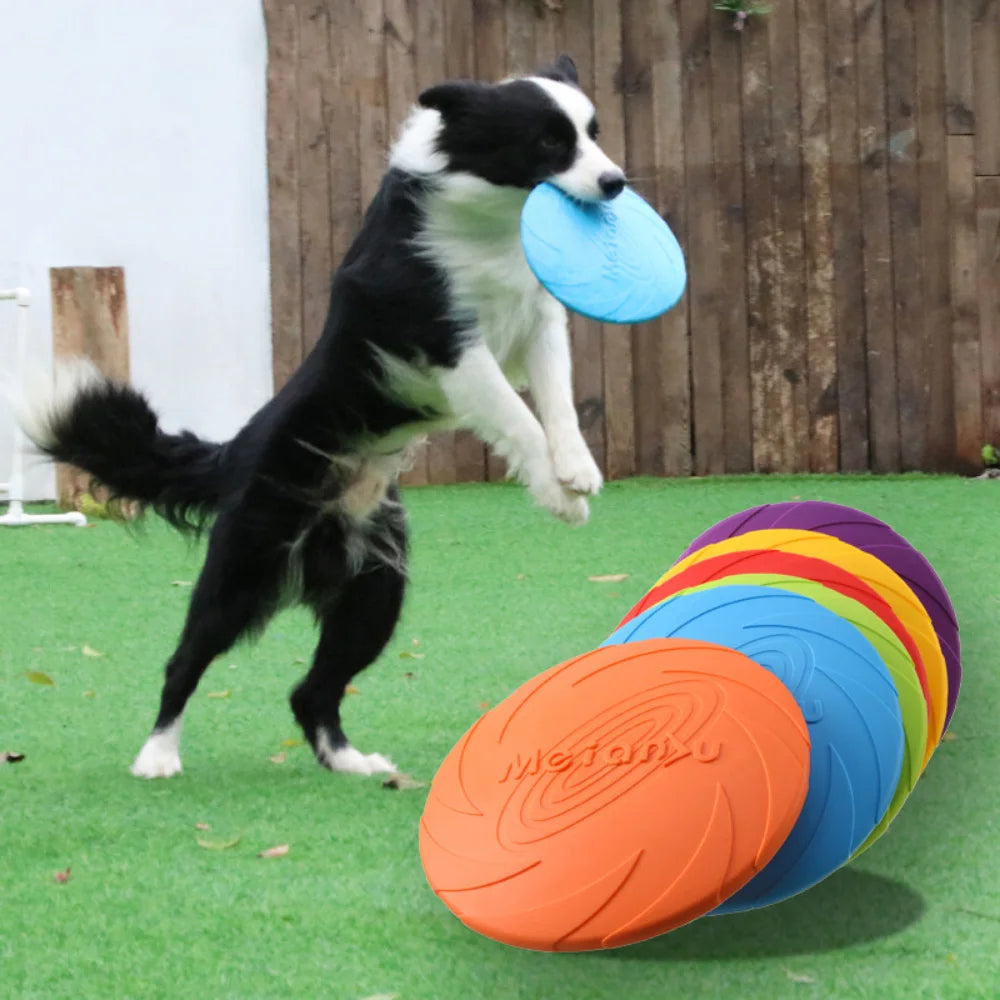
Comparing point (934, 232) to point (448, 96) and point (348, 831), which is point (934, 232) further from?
point (348, 831)

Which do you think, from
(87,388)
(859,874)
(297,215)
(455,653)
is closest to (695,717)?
(859,874)

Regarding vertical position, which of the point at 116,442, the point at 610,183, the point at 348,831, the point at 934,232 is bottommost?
the point at 348,831

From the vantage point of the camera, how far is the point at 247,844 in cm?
311

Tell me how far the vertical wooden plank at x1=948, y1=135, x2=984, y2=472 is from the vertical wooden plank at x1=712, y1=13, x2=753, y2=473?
1.10 m

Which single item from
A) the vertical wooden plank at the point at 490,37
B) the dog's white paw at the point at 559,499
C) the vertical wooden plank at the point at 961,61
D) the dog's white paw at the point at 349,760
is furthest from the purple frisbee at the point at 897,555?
the vertical wooden plank at the point at 961,61

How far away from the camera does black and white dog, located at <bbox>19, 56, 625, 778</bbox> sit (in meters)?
3.45

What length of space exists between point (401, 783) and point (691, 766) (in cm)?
119

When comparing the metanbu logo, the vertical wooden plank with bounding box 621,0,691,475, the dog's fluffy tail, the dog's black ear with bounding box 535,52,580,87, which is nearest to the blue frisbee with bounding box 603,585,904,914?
the metanbu logo

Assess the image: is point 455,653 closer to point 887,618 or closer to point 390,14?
point 887,618

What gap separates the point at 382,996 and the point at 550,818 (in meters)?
0.45

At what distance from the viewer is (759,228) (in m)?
8.05

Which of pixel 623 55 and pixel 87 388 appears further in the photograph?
pixel 623 55

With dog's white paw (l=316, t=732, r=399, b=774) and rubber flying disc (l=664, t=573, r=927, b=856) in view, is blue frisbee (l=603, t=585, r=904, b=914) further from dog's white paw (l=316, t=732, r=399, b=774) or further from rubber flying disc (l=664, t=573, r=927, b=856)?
dog's white paw (l=316, t=732, r=399, b=774)

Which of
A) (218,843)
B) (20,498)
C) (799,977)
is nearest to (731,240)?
(20,498)
